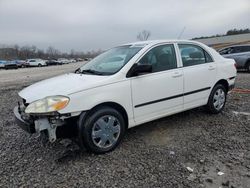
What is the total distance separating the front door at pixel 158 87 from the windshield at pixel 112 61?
0.28 metres

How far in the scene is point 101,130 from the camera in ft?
11.7

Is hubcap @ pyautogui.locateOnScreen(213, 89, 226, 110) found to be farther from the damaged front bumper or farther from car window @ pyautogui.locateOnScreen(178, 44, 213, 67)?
the damaged front bumper

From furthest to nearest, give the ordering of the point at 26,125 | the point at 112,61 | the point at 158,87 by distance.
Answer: the point at 112,61 → the point at 158,87 → the point at 26,125

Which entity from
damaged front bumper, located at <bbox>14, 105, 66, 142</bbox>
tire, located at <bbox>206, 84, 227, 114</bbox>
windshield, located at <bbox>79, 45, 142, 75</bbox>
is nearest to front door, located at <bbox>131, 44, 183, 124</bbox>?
windshield, located at <bbox>79, 45, 142, 75</bbox>

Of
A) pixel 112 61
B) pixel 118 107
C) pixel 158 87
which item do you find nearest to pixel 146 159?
pixel 118 107

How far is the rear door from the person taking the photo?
454 cm

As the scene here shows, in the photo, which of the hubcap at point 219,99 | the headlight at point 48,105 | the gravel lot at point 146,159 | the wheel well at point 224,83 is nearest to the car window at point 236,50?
the wheel well at point 224,83

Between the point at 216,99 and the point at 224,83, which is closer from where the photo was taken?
the point at 216,99

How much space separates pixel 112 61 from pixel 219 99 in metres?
2.49

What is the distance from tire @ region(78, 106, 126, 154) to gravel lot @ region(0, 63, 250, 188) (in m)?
0.15

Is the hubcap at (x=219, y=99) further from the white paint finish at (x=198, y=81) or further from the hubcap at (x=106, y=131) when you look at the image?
the hubcap at (x=106, y=131)

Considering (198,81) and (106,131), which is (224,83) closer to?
(198,81)

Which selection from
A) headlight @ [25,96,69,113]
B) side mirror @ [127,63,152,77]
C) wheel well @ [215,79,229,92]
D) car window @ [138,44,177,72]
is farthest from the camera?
wheel well @ [215,79,229,92]

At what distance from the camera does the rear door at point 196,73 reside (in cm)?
454
